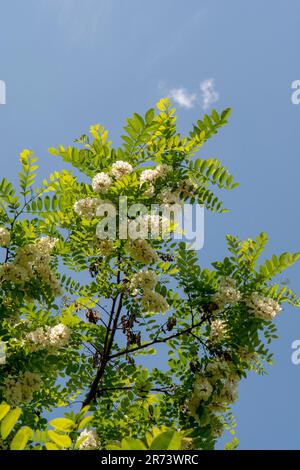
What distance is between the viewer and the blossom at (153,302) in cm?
468

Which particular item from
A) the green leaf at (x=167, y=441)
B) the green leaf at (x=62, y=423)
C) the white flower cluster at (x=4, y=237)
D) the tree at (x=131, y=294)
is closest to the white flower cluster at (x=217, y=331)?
the tree at (x=131, y=294)

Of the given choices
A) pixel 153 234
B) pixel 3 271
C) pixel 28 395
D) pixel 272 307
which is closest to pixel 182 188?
pixel 153 234

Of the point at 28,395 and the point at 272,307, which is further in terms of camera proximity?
the point at 272,307

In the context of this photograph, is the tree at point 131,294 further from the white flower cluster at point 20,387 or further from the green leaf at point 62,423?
the green leaf at point 62,423

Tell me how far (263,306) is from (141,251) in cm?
137

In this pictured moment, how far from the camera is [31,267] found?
4684 millimetres

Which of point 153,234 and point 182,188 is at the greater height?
point 182,188

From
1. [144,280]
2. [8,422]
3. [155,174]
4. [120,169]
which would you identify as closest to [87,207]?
[120,169]

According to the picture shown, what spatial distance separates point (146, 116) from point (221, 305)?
221 cm

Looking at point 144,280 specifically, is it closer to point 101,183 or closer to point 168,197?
point 168,197

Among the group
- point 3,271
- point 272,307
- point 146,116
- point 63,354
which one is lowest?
point 63,354
